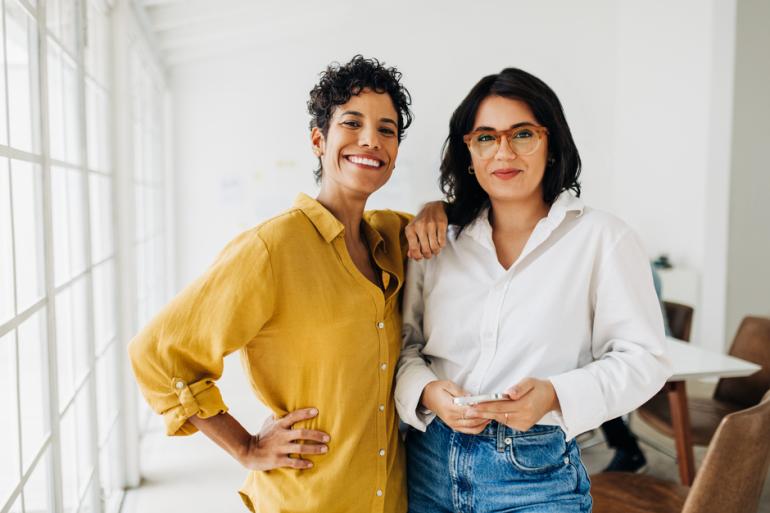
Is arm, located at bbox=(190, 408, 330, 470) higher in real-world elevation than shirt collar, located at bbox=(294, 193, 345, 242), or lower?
lower

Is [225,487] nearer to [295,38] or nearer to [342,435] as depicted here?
[342,435]

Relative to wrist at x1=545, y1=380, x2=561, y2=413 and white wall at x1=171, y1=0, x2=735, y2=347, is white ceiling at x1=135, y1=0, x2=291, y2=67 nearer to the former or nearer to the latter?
white wall at x1=171, y1=0, x2=735, y2=347

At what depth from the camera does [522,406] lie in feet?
4.09

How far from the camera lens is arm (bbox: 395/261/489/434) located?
132cm

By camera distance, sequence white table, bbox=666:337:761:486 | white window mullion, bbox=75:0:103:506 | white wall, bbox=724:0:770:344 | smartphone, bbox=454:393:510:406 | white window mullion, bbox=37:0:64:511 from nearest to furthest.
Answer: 1. smartphone, bbox=454:393:510:406
2. white window mullion, bbox=37:0:64:511
3. white window mullion, bbox=75:0:103:506
4. white table, bbox=666:337:761:486
5. white wall, bbox=724:0:770:344

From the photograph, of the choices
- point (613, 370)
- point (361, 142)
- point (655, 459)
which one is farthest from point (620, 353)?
point (655, 459)

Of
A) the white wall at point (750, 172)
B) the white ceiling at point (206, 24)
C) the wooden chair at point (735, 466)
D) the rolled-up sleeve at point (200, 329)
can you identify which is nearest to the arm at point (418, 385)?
the rolled-up sleeve at point (200, 329)

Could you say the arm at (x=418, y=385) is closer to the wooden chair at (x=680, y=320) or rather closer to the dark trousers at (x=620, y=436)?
the dark trousers at (x=620, y=436)

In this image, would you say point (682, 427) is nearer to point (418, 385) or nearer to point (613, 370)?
point (613, 370)

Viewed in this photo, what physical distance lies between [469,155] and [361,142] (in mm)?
340

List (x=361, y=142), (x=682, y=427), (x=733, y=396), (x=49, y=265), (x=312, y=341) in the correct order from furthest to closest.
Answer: (x=733, y=396) < (x=682, y=427) < (x=49, y=265) < (x=361, y=142) < (x=312, y=341)

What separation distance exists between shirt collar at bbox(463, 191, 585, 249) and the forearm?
0.72 meters

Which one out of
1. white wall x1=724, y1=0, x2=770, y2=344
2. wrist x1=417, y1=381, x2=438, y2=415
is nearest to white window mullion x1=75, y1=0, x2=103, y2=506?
wrist x1=417, y1=381, x2=438, y2=415

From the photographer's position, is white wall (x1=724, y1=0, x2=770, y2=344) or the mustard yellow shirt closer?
the mustard yellow shirt
